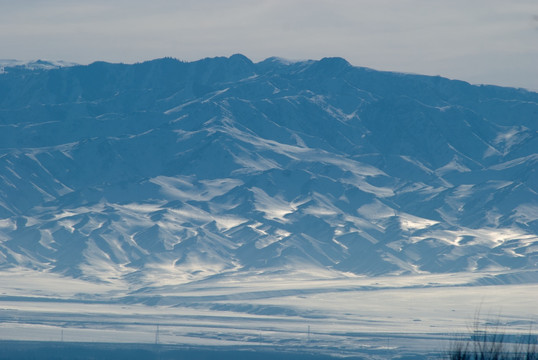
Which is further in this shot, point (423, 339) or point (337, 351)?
point (423, 339)

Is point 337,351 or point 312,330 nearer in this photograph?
point 337,351

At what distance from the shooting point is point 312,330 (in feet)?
636

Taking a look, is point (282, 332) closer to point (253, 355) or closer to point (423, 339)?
point (423, 339)

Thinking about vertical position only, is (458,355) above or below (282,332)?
below

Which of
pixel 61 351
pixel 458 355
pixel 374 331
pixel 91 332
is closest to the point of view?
pixel 458 355

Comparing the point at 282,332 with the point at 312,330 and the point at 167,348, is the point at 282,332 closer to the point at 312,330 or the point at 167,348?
the point at 312,330

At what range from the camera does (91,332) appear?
178250mm

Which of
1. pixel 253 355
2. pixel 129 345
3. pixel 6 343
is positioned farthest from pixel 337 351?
pixel 6 343

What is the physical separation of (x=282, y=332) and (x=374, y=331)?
42.3 feet

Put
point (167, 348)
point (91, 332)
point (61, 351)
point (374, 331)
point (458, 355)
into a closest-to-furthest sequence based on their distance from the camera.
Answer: point (458, 355)
point (61, 351)
point (167, 348)
point (91, 332)
point (374, 331)

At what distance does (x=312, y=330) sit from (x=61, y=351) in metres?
54.2

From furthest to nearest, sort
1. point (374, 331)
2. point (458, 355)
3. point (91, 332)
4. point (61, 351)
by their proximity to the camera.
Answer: point (374, 331), point (91, 332), point (61, 351), point (458, 355)

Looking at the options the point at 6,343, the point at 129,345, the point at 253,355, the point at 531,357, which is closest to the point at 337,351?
the point at 253,355

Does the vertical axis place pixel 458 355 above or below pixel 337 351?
below
